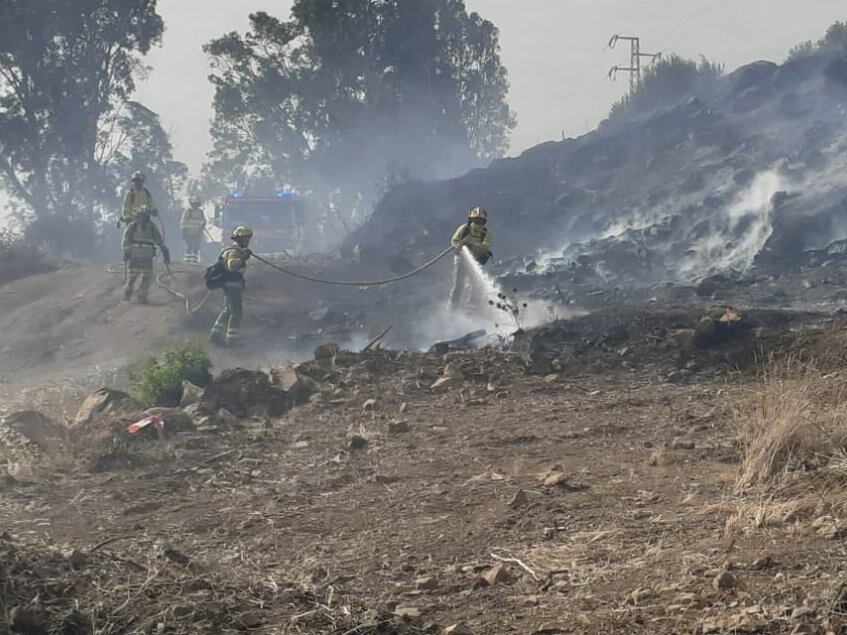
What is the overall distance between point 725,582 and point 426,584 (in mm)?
1231

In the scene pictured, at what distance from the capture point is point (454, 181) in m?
31.1

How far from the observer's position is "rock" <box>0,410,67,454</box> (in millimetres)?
7230

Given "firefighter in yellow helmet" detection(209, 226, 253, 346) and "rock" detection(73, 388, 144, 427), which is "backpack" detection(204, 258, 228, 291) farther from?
"rock" detection(73, 388, 144, 427)

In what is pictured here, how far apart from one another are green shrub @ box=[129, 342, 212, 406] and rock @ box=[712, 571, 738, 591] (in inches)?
268

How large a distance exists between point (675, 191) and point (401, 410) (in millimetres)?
17975

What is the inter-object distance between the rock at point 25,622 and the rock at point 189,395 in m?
5.78

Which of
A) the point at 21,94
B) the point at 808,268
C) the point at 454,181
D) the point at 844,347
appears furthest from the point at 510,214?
the point at 844,347

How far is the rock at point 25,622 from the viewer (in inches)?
119

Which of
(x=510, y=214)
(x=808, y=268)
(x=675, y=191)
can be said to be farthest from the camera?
(x=510, y=214)


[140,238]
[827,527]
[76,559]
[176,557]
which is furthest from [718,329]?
[140,238]

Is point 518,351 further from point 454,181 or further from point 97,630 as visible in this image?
point 454,181

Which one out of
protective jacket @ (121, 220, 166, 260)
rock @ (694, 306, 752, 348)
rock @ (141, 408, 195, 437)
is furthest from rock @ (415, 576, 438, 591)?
protective jacket @ (121, 220, 166, 260)

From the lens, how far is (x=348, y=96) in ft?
125

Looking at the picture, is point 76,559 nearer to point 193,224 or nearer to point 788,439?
point 788,439
